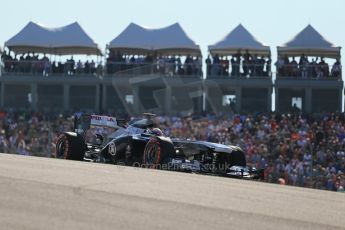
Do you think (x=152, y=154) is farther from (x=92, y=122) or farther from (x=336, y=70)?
(x=336, y=70)

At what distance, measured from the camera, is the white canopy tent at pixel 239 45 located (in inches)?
1228

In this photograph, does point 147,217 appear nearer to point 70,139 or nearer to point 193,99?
point 70,139

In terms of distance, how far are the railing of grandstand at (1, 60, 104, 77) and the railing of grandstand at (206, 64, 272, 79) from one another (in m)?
5.16

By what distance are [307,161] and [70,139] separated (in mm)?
6853

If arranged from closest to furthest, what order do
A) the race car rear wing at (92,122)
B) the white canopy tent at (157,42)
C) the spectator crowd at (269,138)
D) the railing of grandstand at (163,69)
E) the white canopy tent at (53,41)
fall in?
the race car rear wing at (92,122) < the spectator crowd at (269,138) < the railing of grandstand at (163,69) < the white canopy tent at (157,42) < the white canopy tent at (53,41)

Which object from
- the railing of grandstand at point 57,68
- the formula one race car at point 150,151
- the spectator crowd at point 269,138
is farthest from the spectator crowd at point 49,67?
the formula one race car at point 150,151

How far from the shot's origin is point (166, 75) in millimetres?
30719

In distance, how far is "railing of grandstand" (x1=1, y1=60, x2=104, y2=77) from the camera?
33.1m

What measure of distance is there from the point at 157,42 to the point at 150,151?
18.2m

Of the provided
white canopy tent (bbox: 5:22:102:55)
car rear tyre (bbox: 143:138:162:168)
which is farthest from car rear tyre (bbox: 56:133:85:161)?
white canopy tent (bbox: 5:22:102:55)

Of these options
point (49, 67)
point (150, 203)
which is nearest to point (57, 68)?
point (49, 67)

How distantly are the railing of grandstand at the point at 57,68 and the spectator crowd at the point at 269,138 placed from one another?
13.7 feet

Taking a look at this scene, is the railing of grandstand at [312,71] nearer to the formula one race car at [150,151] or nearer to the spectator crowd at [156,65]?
the spectator crowd at [156,65]

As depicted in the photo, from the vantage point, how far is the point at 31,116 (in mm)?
29688
